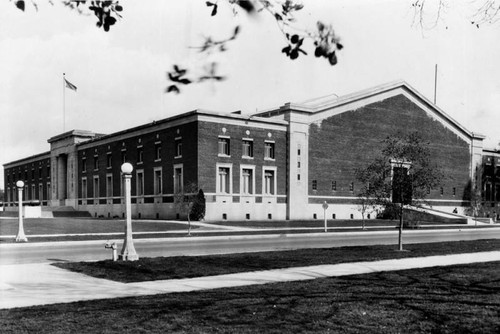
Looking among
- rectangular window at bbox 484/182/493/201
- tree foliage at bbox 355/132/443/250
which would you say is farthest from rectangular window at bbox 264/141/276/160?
rectangular window at bbox 484/182/493/201

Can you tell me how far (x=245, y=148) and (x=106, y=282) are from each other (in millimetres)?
36340

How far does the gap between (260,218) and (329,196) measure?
836cm

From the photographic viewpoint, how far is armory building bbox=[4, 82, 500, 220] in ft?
152

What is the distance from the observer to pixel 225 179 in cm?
4678

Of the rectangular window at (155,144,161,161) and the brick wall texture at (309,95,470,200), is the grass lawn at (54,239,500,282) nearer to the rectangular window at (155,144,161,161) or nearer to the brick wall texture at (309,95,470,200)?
the brick wall texture at (309,95,470,200)

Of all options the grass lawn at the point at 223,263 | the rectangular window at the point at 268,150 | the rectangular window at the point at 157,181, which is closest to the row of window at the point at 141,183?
the rectangular window at the point at 157,181

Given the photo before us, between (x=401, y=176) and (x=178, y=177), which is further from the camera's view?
(x=178, y=177)

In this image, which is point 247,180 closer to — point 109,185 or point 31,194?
point 109,185

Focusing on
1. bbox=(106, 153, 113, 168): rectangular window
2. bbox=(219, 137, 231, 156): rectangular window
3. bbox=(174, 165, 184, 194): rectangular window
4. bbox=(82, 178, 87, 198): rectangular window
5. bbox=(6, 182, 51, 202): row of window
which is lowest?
bbox=(6, 182, 51, 202): row of window

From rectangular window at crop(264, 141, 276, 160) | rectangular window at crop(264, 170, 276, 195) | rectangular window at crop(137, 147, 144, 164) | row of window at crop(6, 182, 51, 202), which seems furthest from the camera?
row of window at crop(6, 182, 51, 202)

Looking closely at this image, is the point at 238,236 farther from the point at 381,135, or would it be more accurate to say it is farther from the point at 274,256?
the point at 381,135

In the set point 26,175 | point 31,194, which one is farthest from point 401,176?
point 26,175

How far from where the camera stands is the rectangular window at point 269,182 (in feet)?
161

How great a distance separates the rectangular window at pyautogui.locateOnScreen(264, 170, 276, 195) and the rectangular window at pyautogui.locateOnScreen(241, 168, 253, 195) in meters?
1.60
